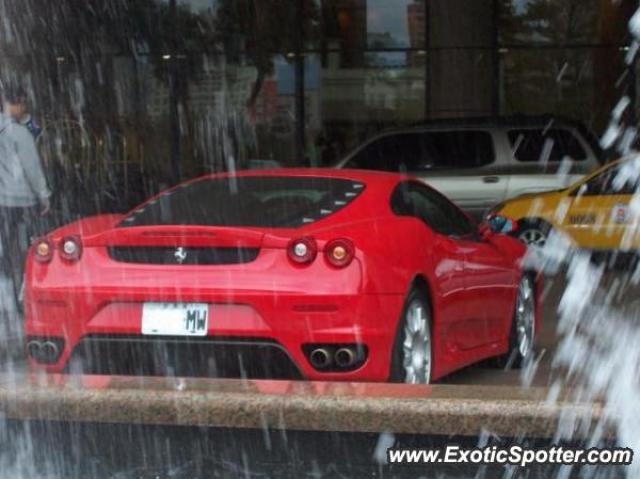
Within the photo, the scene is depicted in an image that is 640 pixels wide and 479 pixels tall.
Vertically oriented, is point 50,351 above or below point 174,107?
above

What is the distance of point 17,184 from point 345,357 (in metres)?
4.25

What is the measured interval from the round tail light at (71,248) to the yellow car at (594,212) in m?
7.64

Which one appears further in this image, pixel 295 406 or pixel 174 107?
pixel 174 107

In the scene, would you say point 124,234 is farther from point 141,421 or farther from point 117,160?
point 117,160

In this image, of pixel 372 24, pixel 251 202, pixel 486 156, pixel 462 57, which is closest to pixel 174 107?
pixel 372 24

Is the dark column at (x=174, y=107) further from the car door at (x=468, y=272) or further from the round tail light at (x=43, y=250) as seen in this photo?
the round tail light at (x=43, y=250)

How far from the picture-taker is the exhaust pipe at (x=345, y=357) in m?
5.68

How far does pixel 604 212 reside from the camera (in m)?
13.2

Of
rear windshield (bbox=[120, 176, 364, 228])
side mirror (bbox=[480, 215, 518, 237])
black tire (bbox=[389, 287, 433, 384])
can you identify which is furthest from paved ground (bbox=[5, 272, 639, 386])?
black tire (bbox=[389, 287, 433, 384])

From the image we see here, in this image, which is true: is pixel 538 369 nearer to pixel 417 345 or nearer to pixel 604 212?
pixel 417 345

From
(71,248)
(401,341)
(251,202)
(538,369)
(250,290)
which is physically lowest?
(538,369)

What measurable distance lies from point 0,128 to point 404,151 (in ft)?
23.9

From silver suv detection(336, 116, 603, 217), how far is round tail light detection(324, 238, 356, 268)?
30.1 feet

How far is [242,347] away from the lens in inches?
224
